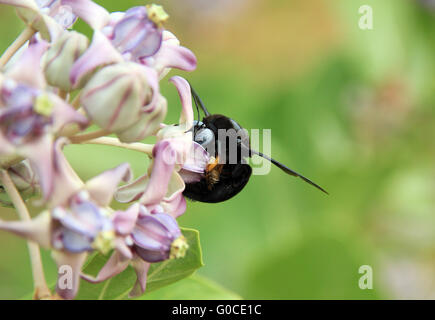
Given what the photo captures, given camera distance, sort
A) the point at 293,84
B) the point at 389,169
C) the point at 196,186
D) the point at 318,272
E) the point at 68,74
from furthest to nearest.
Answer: the point at 293,84, the point at 389,169, the point at 318,272, the point at 196,186, the point at 68,74

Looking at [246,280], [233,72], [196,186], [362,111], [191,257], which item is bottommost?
[246,280]

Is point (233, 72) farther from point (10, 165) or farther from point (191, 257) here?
point (10, 165)

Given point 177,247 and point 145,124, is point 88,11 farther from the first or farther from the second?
point 177,247

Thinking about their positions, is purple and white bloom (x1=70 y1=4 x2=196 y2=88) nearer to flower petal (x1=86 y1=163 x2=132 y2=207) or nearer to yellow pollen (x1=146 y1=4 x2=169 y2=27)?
yellow pollen (x1=146 y1=4 x2=169 y2=27)

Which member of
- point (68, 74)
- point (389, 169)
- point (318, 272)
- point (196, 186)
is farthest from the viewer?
point (389, 169)

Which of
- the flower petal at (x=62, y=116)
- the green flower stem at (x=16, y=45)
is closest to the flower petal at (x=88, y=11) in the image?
the green flower stem at (x=16, y=45)
